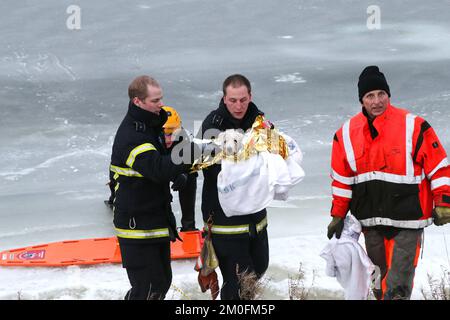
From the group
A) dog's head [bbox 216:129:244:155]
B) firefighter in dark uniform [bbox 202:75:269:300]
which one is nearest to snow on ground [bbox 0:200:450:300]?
firefighter in dark uniform [bbox 202:75:269:300]

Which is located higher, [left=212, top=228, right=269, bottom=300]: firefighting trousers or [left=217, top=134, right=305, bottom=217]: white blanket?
[left=217, top=134, right=305, bottom=217]: white blanket

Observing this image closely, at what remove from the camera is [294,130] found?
747 cm

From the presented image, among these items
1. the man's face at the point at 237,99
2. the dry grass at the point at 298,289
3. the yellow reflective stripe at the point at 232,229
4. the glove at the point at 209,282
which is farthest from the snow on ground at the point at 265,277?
the man's face at the point at 237,99

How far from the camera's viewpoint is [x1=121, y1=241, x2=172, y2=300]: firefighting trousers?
365cm

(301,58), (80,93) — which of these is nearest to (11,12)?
(80,93)

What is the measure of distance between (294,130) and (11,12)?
5351mm

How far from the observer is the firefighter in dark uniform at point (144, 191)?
136 inches

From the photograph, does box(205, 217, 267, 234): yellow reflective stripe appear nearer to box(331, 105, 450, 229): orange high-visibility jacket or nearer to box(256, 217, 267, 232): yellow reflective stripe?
box(256, 217, 267, 232): yellow reflective stripe

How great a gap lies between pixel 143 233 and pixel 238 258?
0.50 meters

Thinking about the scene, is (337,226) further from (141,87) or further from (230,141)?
(141,87)

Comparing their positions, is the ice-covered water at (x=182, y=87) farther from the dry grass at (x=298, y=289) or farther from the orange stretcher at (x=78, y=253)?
the dry grass at (x=298, y=289)

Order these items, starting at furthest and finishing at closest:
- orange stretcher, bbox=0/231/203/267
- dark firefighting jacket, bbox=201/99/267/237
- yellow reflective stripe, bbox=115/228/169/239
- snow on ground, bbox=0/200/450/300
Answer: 1. orange stretcher, bbox=0/231/203/267
2. snow on ground, bbox=0/200/450/300
3. dark firefighting jacket, bbox=201/99/267/237
4. yellow reflective stripe, bbox=115/228/169/239

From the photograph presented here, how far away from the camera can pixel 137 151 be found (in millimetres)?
3441

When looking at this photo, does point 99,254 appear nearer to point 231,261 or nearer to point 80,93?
point 231,261
